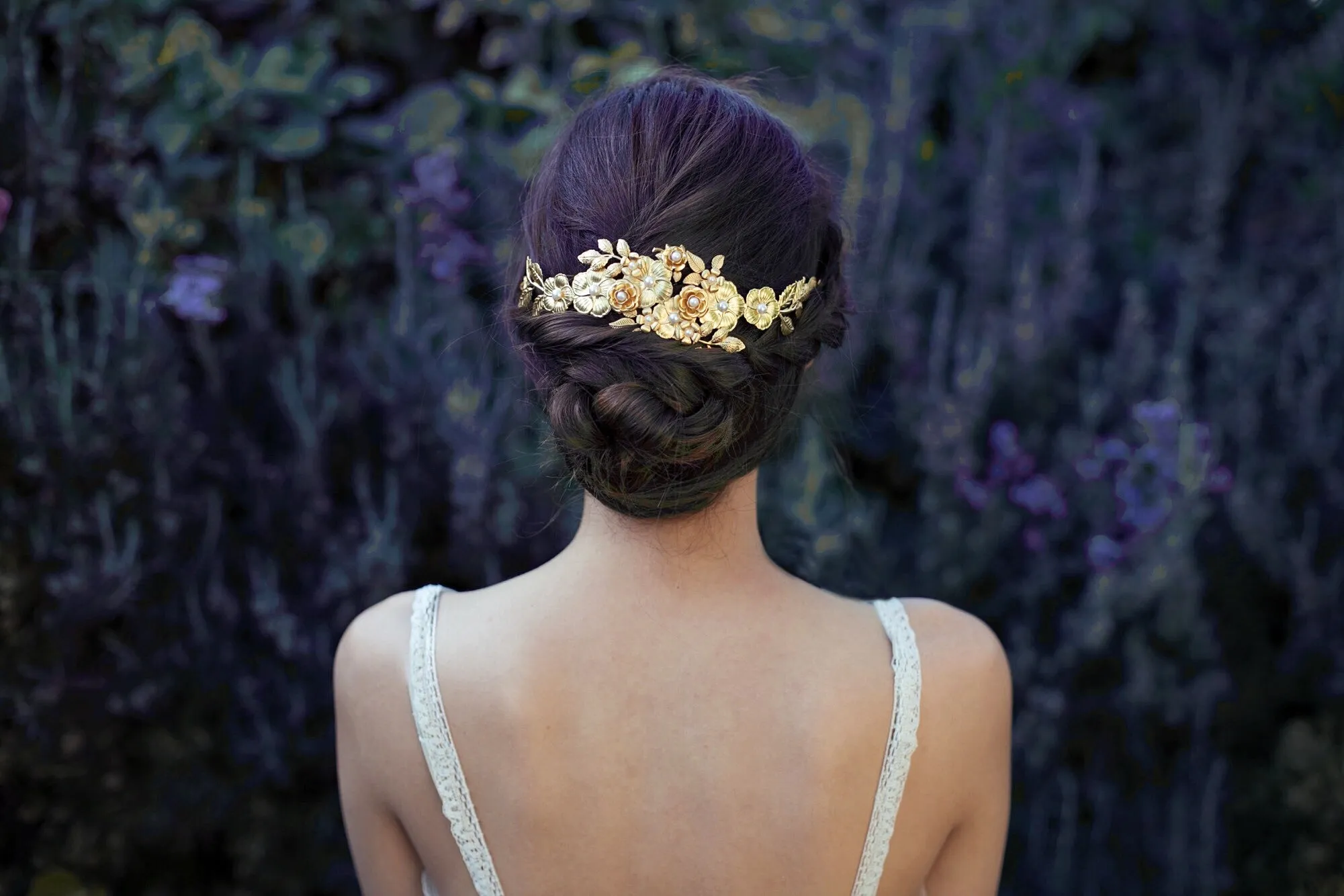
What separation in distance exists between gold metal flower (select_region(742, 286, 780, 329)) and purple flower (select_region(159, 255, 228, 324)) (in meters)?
1.17

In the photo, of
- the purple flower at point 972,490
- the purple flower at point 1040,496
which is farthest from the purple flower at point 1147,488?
the purple flower at point 972,490

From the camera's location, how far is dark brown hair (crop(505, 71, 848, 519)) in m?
1.09

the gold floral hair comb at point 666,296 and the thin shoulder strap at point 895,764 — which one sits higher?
the gold floral hair comb at point 666,296

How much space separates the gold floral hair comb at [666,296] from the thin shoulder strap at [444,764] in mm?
447

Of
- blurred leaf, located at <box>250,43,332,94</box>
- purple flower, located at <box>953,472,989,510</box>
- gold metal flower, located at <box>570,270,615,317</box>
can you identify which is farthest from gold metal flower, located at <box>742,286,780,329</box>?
blurred leaf, located at <box>250,43,332,94</box>

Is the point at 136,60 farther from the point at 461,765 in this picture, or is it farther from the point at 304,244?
the point at 461,765

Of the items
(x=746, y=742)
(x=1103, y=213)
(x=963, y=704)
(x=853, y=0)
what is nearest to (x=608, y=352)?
(x=746, y=742)

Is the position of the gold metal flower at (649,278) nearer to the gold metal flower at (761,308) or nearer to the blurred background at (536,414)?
the gold metal flower at (761,308)

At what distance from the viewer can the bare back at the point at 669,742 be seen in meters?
1.21

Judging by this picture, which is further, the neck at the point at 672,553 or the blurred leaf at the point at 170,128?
the blurred leaf at the point at 170,128

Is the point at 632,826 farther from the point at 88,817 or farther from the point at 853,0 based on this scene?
the point at 853,0

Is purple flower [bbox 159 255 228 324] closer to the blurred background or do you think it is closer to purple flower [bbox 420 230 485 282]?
the blurred background

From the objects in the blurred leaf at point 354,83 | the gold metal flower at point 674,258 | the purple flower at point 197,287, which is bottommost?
the purple flower at point 197,287

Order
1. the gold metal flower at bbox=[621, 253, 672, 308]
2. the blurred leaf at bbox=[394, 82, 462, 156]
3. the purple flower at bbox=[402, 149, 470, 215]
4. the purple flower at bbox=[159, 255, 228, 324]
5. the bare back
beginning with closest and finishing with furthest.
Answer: the gold metal flower at bbox=[621, 253, 672, 308]
the bare back
the purple flower at bbox=[159, 255, 228, 324]
the purple flower at bbox=[402, 149, 470, 215]
the blurred leaf at bbox=[394, 82, 462, 156]
